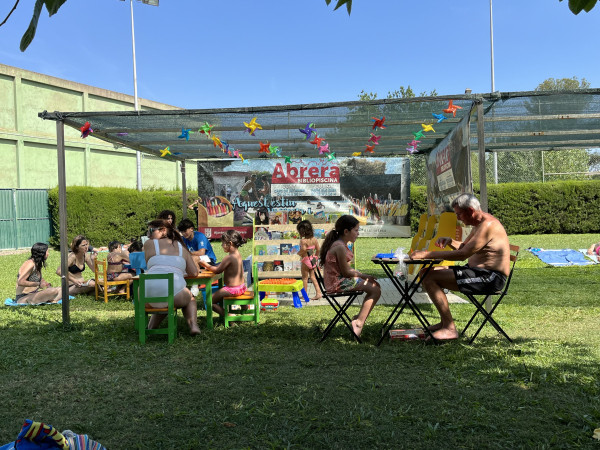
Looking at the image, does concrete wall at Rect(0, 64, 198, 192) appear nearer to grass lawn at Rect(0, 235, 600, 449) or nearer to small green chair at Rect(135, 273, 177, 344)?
grass lawn at Rect(0, 235, 600, 449)

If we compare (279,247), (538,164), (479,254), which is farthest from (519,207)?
(538,164)

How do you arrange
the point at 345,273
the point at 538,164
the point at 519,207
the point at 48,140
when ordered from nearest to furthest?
the point at 345,273 < the point at 519,207 < the point at 48,140 < the point at 538,164

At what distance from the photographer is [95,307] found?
7.98 meters

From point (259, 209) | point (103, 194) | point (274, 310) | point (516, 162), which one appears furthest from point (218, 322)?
point (516, 162)

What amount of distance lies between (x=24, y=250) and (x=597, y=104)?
17.7 meters

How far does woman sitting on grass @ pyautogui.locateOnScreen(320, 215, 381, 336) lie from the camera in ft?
17.5

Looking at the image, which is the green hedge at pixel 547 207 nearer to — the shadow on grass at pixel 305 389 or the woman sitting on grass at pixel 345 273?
the woman sitting on grass at pixel 345 273

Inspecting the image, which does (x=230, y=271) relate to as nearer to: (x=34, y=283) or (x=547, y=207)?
(x=34, y=283)

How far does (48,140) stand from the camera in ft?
78.9

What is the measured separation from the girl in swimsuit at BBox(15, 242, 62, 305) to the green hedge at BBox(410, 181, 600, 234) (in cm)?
1443

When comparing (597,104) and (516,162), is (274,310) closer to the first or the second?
(597,104)

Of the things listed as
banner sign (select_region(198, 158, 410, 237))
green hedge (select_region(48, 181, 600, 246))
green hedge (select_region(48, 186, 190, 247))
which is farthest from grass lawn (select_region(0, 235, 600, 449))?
green hedge (select_region(48, 181, 600, 246))

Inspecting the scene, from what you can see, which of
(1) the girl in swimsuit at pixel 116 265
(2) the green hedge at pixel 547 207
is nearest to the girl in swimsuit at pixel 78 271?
(1) the girl in swimsuit at pixel 116 265

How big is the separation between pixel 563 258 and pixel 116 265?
31.5 feet
